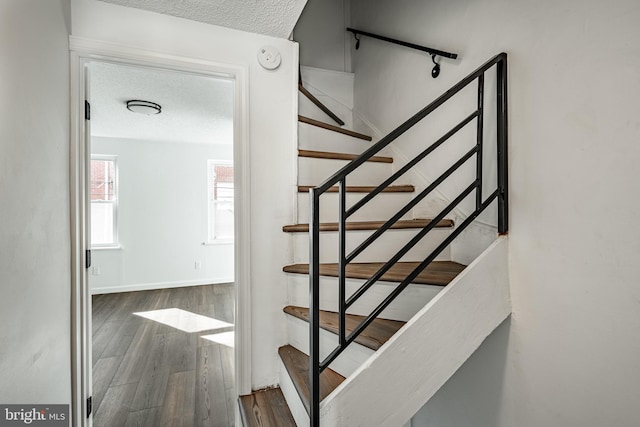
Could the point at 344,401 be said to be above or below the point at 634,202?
below

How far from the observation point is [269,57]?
1.65 metres

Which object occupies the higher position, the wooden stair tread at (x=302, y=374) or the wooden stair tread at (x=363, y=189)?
the wooden stair tread at (x=363, y=189)

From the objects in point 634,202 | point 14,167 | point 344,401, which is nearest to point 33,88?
point 14,167

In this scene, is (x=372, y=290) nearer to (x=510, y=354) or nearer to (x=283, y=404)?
(x=510, y=354)

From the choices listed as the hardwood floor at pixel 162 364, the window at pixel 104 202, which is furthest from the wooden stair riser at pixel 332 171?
the window at pixel 104 202

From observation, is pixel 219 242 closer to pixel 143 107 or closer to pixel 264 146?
pixel 143 107

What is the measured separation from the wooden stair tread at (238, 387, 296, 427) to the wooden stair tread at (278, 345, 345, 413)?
7.5 inches

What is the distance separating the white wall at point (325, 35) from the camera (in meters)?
2.68

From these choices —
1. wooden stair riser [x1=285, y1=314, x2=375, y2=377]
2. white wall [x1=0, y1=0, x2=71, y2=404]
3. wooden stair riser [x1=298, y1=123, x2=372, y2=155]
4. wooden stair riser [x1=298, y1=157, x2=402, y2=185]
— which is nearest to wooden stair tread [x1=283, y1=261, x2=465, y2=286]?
wooden stair riser [x1=285, y1=314, x2=375, y2=377]

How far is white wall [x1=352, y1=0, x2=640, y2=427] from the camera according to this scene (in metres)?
0.87

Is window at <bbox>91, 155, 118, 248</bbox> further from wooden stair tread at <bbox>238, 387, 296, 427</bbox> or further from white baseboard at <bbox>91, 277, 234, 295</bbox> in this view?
wooden stair tread at <bbox>238, 387, 296, 427</bbox>

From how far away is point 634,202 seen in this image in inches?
33.4

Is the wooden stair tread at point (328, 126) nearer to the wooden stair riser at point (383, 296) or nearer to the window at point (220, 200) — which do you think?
the wooden stair riser at point (383, 296)

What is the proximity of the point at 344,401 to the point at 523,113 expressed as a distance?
48.3 inches
